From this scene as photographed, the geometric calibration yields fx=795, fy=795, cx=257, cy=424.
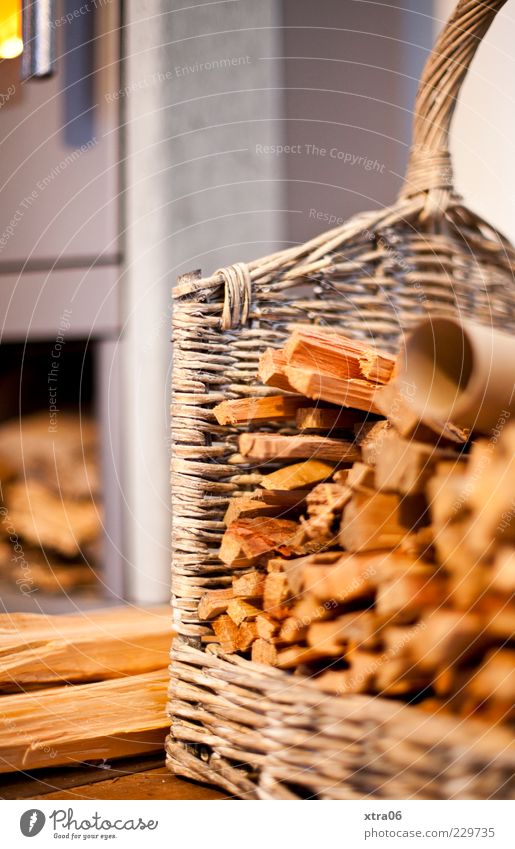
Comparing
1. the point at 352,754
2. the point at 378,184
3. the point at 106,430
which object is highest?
the point at 378,184

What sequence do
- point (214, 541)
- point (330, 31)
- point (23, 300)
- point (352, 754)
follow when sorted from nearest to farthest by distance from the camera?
1. point (352, 754)
2. point (214, 541)
3. point (23, 300)
4. point (330, 31)

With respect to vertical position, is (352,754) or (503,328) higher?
(503,328)

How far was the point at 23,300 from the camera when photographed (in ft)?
3.02

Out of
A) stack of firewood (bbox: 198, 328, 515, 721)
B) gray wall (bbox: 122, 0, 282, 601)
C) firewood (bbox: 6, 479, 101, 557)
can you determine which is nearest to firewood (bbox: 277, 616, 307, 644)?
stack of firewood (bbox: 198, 328, 515, 721)

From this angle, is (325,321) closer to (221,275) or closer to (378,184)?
(221,275)

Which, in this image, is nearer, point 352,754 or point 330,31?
point 352,754

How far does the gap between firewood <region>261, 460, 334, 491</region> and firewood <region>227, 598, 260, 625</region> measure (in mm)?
88

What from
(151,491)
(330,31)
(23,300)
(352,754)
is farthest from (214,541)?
(330,31)

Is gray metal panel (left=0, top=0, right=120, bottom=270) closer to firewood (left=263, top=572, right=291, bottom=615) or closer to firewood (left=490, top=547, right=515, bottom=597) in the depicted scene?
Answer: firewood (left=263, top=572, right=291, bottom=615)

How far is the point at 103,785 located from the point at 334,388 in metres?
0.35

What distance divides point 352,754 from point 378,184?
769mm

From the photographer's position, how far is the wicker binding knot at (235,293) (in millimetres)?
647

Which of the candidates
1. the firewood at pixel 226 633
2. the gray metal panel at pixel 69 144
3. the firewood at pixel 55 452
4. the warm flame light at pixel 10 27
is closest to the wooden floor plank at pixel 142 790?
the firewood at pixel 226 633

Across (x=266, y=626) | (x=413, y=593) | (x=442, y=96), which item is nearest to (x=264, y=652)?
(x=266, y=626)
